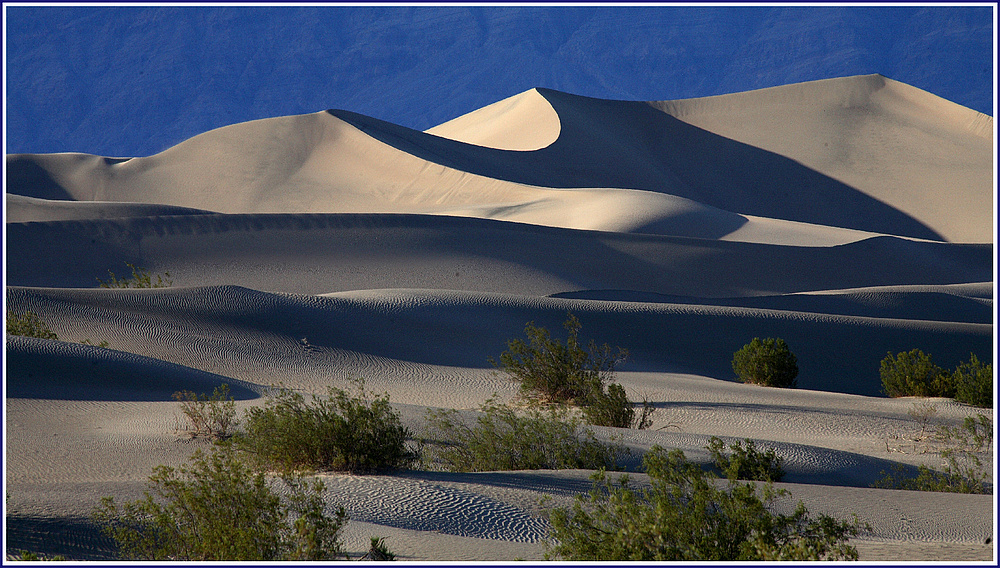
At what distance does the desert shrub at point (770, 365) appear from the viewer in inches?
463

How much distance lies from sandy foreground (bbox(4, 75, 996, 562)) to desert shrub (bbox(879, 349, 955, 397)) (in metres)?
0.92

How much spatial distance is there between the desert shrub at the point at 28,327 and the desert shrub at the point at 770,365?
9201mm

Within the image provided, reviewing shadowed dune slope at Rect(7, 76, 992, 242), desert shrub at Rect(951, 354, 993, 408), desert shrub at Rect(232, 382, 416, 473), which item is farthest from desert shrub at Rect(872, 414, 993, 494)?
shadowed dune slope at Rect(7, 76, 992, 242)

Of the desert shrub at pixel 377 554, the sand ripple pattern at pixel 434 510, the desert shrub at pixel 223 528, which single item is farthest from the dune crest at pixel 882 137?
the desert shrub at pixel 223 528

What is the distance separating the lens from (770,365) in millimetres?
11750

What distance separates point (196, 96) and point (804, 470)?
566 feet

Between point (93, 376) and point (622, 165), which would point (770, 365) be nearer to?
point (93, 376)

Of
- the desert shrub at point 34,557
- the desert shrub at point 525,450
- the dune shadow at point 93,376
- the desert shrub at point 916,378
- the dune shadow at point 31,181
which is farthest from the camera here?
the dune shadow at point 31,181

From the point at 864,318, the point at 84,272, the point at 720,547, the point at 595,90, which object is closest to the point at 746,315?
the point at 864,318

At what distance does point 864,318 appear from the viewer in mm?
14422

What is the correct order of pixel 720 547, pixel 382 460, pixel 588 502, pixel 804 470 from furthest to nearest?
pixel 804 470 < pixel 382 460 < pixel 588 502 < pixel 720 547

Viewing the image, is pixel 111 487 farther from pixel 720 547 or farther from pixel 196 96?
pixel 196 96

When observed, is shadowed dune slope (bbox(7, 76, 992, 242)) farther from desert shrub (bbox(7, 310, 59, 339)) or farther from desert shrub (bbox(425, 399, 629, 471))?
desert shrub (bbox(425, 399, 629, 471))

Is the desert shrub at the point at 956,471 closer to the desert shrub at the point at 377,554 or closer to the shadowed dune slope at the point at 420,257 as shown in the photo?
the desert shrub at the point at 377,554
